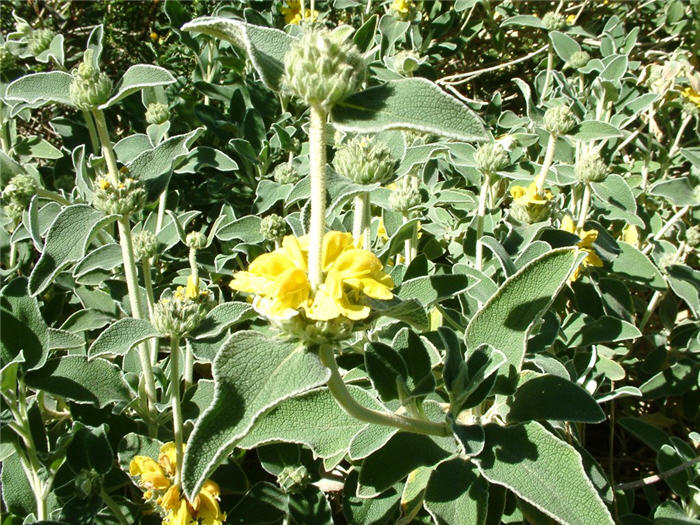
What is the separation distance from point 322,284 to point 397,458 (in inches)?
19.0

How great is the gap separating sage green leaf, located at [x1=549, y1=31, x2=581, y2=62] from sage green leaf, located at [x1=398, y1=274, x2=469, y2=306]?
1969mm

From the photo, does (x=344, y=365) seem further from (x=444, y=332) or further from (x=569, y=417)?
(x=569, y=417)

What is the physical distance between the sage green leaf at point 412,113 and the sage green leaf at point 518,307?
16.7 inches

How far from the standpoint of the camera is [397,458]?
3.62 ft

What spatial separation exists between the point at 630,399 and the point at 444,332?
1431 mm

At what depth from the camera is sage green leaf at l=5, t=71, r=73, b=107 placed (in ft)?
4.44

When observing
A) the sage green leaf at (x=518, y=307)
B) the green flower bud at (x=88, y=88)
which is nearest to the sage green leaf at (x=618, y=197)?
the sage green leaf at (x=518, y=307)

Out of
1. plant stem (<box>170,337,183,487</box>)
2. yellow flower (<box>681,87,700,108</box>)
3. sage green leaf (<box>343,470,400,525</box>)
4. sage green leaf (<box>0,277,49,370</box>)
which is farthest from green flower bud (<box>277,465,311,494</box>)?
yellow flower (<box>681,87,700,108</box>)

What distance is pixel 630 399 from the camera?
2.12m

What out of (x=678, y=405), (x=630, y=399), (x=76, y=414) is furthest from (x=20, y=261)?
(x=678, y=405)

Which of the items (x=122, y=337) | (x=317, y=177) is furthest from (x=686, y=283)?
(x=122, y=337)

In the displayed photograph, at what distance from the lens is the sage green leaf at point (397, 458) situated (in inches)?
43.1

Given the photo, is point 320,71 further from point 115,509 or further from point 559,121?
point 559,121

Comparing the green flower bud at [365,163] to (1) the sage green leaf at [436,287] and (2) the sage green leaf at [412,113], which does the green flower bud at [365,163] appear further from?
(2) the sage green leaf at [412,113]
